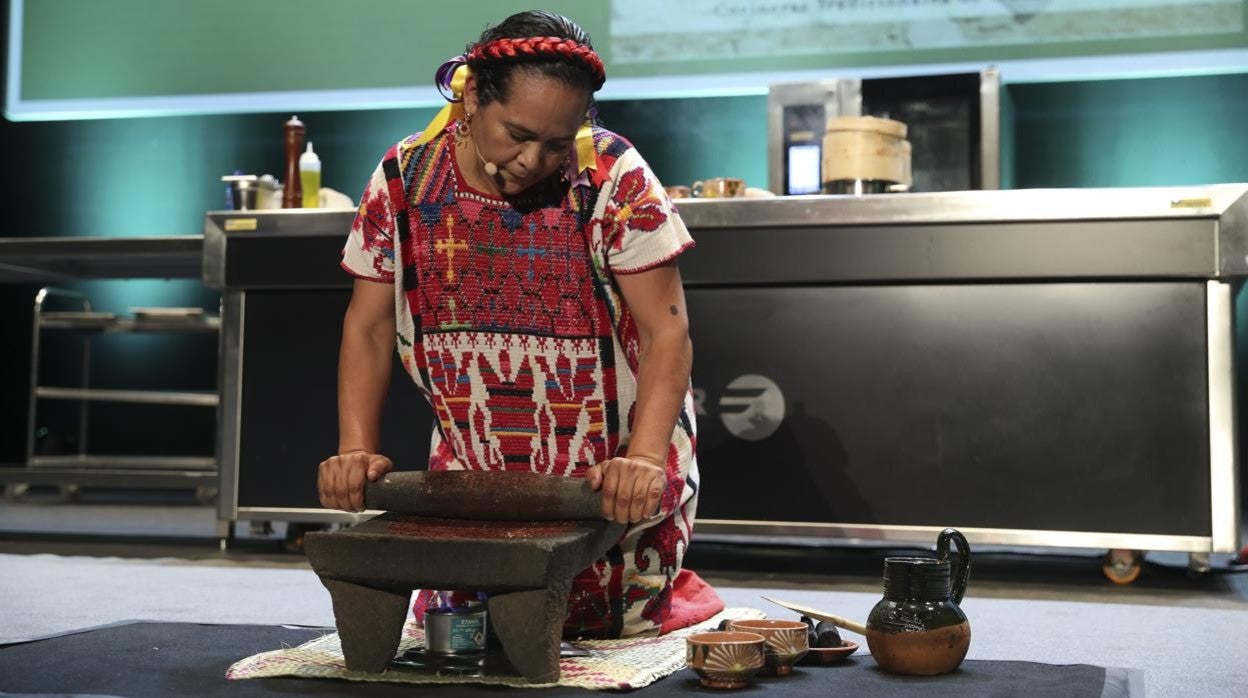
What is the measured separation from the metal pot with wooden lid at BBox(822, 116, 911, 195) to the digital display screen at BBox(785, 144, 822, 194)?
435 mm

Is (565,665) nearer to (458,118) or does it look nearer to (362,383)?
(362,383)

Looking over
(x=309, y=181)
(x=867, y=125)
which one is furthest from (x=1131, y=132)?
(x=309, y=181)

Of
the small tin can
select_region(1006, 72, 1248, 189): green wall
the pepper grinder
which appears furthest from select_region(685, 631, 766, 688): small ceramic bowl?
select_region(1006, 72, 1248, 189): green wall

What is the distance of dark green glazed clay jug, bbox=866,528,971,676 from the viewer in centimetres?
162

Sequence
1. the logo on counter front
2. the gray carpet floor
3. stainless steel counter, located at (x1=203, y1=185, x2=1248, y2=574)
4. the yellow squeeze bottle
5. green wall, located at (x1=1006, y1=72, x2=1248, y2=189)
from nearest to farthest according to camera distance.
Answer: the gray carpet floor, stainless steel counter, located at (x1=203, y1=185, x2=1248, y2=574), the logo on counter front, the yellow squeeze bottle, green wall, located at (x1=1006, y1=72, x2=1248, y2=189)

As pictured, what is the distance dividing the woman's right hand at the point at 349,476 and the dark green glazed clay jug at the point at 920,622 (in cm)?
64

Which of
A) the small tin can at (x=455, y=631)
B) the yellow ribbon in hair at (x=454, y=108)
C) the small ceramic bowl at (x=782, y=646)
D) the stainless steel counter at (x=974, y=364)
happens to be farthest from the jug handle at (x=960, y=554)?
the stainless steel counter at (x=974, y=364)

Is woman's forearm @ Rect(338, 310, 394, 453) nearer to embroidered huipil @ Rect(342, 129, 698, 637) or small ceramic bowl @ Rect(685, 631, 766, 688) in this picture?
embroidered huipil @ Rect(342, 129, 698, 637)

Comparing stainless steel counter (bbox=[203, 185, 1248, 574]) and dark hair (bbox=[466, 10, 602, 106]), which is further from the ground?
dark hair (bbox=[466, 10, 602, 106])

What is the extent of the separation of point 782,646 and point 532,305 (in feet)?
1.84

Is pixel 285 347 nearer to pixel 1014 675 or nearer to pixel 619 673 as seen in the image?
pixel 619 673

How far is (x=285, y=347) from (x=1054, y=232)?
1.86m

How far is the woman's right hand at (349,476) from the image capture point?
173cm

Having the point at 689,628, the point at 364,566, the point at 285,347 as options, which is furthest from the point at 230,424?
the point at 364,566
